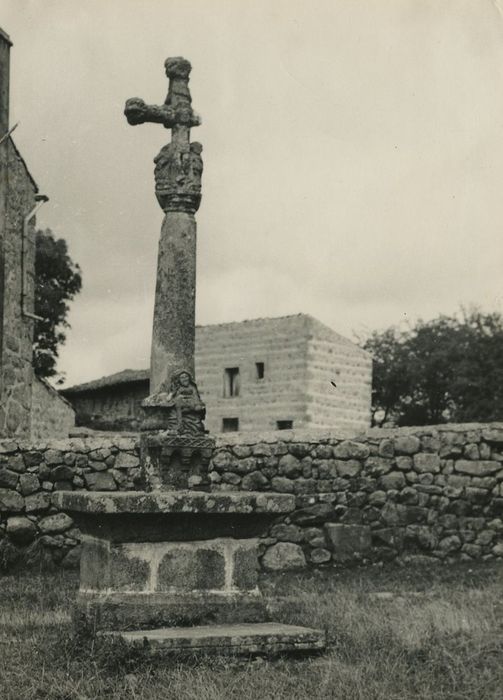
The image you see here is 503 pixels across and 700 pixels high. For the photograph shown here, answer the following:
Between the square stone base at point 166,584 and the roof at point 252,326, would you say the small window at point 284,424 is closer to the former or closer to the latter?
the roof at point 252,326

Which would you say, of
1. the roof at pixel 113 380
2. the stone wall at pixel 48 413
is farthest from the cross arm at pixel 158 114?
the roof at pixel 113 380

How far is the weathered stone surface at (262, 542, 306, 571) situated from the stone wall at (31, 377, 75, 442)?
1284 centimetres

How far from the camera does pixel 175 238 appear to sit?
6.41 meters

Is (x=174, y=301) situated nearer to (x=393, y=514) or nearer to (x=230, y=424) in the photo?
(x=393, y=514)

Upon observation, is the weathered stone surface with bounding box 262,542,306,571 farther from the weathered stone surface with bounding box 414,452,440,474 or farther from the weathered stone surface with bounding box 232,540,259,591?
the weathered stone surface with bounding box 232,540,259,591

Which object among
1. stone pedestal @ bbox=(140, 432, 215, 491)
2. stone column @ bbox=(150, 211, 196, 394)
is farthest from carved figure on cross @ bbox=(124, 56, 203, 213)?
stone pedestal @ bbox=(140, 432, 215, 491)

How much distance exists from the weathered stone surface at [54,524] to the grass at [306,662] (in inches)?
74.5

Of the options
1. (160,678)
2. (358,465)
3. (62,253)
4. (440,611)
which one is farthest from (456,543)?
(62,253)

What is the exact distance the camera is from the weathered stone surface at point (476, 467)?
37.5 feet

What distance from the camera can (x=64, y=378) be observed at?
1391 inches

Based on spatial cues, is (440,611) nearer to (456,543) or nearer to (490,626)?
(490,626)

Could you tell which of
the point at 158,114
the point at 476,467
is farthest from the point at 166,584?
the point at 476,467

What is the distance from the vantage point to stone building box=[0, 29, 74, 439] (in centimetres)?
1292

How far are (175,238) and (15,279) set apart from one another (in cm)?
805
